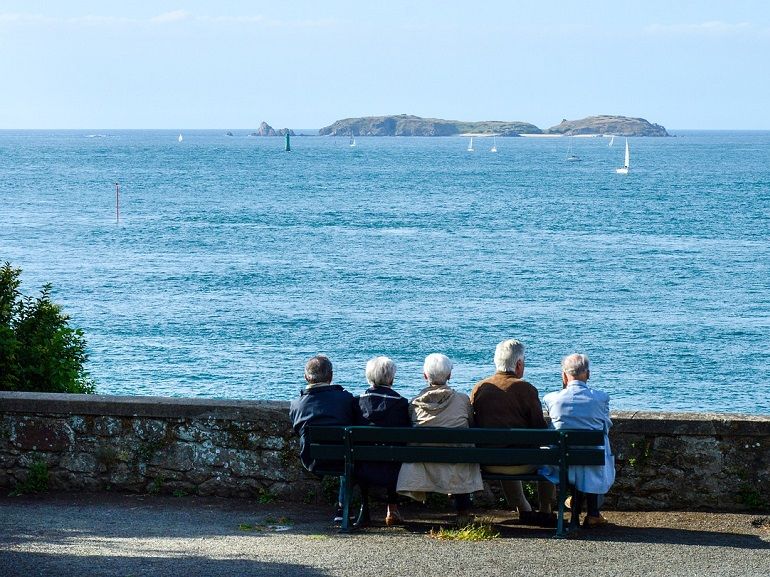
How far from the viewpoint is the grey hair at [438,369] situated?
24.1 feet

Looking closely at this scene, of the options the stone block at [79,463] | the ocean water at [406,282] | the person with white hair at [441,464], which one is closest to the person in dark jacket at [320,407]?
the person with white hair at [441,464]

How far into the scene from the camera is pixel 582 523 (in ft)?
24.6

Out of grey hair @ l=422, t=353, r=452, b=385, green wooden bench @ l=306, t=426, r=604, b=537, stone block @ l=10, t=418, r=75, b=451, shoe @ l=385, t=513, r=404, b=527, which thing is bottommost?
shoe @ l=385, t=513, r=404, b=527

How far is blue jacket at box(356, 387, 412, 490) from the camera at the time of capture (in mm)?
7371

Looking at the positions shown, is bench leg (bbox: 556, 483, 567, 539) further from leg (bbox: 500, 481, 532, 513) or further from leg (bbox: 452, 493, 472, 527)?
leg (bbox: 452, 493, 472, 527)

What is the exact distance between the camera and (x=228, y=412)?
8.08m

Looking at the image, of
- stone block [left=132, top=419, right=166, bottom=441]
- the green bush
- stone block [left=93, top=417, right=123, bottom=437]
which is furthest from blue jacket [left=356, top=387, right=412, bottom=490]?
the green bush

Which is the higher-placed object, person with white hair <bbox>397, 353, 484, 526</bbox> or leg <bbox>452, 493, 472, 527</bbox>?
person with white hair <bbox>397, 353, 484, 526</bbox>

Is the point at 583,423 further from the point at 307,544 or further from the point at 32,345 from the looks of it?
the point at 32,345

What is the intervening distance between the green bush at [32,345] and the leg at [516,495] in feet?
15.2

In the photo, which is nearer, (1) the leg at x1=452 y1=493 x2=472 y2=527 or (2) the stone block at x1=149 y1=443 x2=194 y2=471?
(1) the leg at x1=452 y1=493 x2=472 y2=527

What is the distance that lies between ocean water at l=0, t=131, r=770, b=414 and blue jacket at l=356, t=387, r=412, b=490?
20.9m

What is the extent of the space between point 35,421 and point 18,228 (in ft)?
212

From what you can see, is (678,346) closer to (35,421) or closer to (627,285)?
(627,285)
